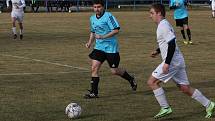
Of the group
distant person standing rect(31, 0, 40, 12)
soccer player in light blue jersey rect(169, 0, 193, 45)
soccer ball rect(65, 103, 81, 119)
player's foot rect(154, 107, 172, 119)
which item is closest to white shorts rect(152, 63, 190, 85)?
player's foot rect(154, 107, 172, 119)

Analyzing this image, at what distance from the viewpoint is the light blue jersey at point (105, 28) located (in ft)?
38.0

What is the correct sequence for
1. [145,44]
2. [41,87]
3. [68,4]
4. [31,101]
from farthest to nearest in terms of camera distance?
[68,4] < [145,44] < [41,87] < [31,101]

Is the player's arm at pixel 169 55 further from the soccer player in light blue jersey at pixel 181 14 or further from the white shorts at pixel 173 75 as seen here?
the soccer player in light blue jersey at pixel 181 14

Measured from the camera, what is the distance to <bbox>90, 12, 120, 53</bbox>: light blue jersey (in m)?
11.6

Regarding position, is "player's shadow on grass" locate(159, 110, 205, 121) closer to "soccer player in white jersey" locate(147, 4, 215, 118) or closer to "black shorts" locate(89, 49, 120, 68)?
"soccer player in white jersey" locate(147, 4, 215, 118)

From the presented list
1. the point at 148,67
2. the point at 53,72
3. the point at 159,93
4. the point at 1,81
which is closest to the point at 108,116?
the point at 159,93

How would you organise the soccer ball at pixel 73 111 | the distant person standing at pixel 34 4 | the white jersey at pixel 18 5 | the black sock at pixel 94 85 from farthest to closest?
the distant person standing at pixel 34 4 → the white jersey at pixel 18 5 → the black sock at pixel 94 85 → the soccer ball at pixel 73 111

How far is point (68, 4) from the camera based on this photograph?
6756 centimetres

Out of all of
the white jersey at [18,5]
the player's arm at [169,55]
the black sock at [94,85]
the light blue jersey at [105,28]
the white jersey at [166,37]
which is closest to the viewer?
the player's arm at [169,55]

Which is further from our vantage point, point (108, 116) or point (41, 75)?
point (41, 75)

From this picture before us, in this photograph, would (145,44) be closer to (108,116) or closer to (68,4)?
(108,116)

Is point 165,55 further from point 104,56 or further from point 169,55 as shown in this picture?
point 104,56

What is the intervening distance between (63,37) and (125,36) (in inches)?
121

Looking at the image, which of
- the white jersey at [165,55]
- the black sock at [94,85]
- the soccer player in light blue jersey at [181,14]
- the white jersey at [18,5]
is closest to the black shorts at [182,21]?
the soccer player in light blue jersey at [181,14]
